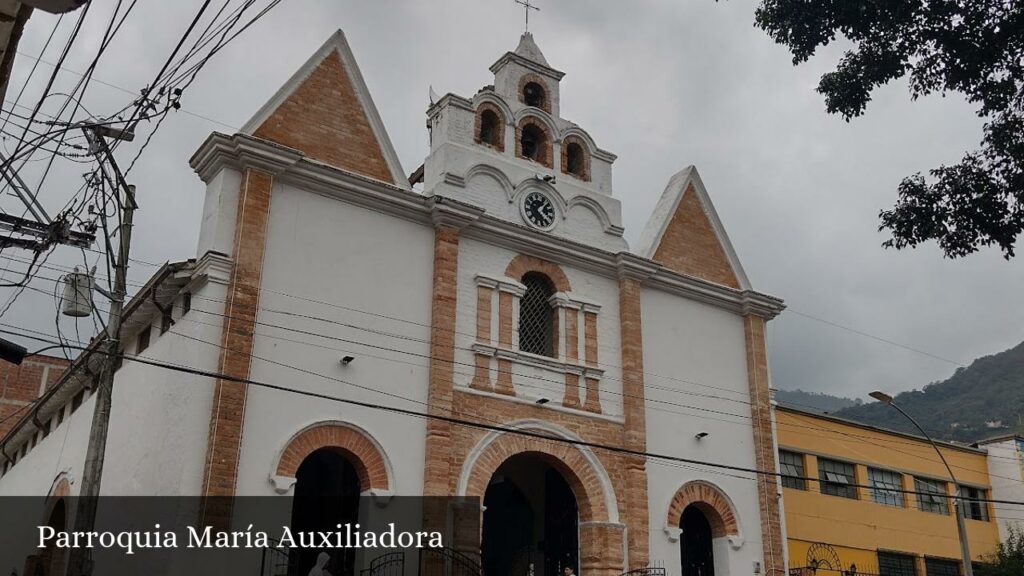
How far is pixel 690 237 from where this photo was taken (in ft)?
78.3

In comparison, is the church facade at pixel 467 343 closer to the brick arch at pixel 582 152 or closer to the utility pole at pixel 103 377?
the brick arch at pixel 582 152

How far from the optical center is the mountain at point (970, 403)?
2621 inches

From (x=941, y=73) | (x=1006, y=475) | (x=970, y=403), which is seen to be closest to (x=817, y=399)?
(x=970, y=403)

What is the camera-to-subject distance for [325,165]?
59.2ft

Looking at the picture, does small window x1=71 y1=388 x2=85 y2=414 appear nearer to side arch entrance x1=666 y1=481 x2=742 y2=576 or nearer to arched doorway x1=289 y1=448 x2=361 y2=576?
arched doorway x1=289 y1=448 x2=361 y2=576

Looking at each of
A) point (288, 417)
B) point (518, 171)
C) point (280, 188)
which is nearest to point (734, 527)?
point (518, 171)

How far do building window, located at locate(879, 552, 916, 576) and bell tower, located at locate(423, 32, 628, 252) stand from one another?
38.4 feet

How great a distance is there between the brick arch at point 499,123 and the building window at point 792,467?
35.6 feet

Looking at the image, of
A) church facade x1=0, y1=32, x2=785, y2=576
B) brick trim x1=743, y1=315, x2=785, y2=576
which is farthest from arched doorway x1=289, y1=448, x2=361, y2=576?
brick trim x1=743, y1=315, x2=785, y2=576

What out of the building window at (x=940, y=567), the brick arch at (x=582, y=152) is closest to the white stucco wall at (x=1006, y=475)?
the building window at (x=940, y=567)

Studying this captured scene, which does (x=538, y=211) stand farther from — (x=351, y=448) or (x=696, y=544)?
(x=696, y=544)

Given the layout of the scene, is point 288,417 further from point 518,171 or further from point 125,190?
point 518,171

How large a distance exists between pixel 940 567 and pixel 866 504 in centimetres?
360

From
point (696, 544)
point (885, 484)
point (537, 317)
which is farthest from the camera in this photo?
point (885, 484)
